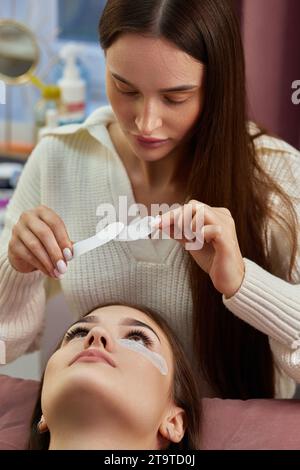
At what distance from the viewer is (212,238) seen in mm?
1087

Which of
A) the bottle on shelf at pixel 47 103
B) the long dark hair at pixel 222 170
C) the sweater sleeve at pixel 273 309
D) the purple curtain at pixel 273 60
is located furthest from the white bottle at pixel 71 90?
the sweater sleeve at pixel 273 309

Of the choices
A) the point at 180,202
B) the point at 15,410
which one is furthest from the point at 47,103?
the point at 15,410

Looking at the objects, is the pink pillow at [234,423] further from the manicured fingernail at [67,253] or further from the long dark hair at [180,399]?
the manicured fingernail at [67,253]

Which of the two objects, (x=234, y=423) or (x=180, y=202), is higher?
(x=180, y=202)

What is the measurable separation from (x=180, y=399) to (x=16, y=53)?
1.06m

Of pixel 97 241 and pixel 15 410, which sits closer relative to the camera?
pixel 97 241

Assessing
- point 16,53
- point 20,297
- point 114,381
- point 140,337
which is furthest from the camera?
point 16,53

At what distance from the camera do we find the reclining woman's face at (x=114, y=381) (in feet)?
3.41

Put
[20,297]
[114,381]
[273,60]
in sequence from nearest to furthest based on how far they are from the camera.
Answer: [114,381] → [20,297] → [273,60]

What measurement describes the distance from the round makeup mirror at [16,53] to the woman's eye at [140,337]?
0.96m

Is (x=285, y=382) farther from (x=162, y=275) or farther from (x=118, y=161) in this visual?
(x=118, y=161)

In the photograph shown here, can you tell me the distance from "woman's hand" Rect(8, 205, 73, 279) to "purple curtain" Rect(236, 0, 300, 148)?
641 mm

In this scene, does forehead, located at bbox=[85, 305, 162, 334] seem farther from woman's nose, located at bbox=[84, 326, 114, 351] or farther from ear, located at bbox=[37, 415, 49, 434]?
ear, located at bbox=[37, 415, 49, 434]

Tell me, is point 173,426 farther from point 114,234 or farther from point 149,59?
point 149,59
